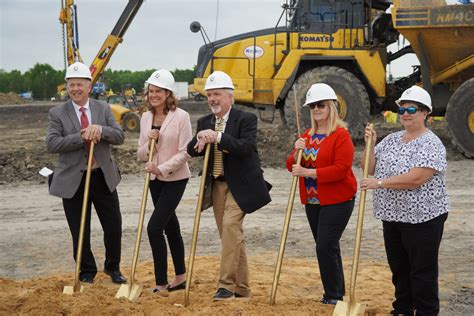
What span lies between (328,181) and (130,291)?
79.0 inches

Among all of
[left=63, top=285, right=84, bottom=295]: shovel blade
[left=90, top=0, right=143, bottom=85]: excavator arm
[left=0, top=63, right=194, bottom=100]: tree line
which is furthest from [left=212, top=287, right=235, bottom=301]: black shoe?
[left=0, top=63, right=194, bottom=100]: tree line

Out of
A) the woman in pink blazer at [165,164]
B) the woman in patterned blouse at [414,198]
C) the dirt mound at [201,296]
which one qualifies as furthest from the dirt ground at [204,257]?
the woman in patterned blouse at [414,198]

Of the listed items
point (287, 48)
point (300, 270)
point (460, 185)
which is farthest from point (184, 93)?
Result: point (300, 270)

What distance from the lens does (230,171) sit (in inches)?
286

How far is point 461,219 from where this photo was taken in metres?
11.8

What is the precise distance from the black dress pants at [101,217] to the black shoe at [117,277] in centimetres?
4

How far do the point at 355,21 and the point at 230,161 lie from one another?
12122 mm

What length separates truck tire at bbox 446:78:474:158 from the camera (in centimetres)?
1691

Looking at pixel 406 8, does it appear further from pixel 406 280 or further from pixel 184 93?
pixel 184 93

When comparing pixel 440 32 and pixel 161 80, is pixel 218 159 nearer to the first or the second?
pixel 161 80

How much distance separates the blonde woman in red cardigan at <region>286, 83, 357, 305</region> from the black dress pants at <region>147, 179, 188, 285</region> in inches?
46.3

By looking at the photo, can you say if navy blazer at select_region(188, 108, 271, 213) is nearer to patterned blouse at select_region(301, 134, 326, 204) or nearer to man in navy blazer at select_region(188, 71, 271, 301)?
man in navy blazer at select_region(188, 71, 271, 301)

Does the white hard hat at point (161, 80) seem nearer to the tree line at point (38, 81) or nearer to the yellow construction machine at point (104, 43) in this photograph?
the yellow construction machine at point (104, 43)

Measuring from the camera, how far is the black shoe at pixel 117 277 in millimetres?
8148
